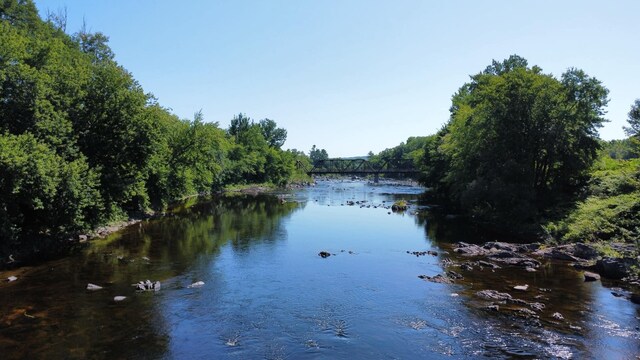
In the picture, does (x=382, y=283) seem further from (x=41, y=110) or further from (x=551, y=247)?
(x=41, y=110)

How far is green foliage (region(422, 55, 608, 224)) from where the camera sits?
44312mm

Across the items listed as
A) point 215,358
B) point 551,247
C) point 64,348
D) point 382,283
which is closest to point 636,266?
point 551,247

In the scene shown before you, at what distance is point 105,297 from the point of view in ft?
66.9

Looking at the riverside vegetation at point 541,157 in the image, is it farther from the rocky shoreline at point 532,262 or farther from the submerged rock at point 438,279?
the submerged rock at point 438,279

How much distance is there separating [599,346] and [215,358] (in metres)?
13.6

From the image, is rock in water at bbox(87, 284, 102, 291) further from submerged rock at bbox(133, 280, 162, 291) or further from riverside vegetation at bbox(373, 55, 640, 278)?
riverside vegetation at bbox(373, 55, 640, 278)

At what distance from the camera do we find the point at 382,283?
2428 cm

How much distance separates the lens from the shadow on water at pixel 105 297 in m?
15.2

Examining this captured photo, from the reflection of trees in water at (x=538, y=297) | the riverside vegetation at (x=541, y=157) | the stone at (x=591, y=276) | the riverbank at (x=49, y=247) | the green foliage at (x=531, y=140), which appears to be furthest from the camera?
the green foliage at (x=531, y=140)

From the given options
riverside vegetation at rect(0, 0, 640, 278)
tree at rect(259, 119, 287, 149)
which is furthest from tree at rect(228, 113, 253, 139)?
riverside vegetation at rect(0, 0, 640, 278)

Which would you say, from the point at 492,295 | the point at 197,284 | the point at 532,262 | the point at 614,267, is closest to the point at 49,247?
the point at 197,284

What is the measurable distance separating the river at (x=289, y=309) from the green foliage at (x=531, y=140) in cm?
1418

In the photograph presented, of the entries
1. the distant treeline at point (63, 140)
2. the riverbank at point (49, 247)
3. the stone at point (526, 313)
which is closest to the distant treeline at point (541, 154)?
the stone at point (526, 313)

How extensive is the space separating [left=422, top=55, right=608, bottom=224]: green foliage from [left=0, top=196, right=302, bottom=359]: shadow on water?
75.9ft
